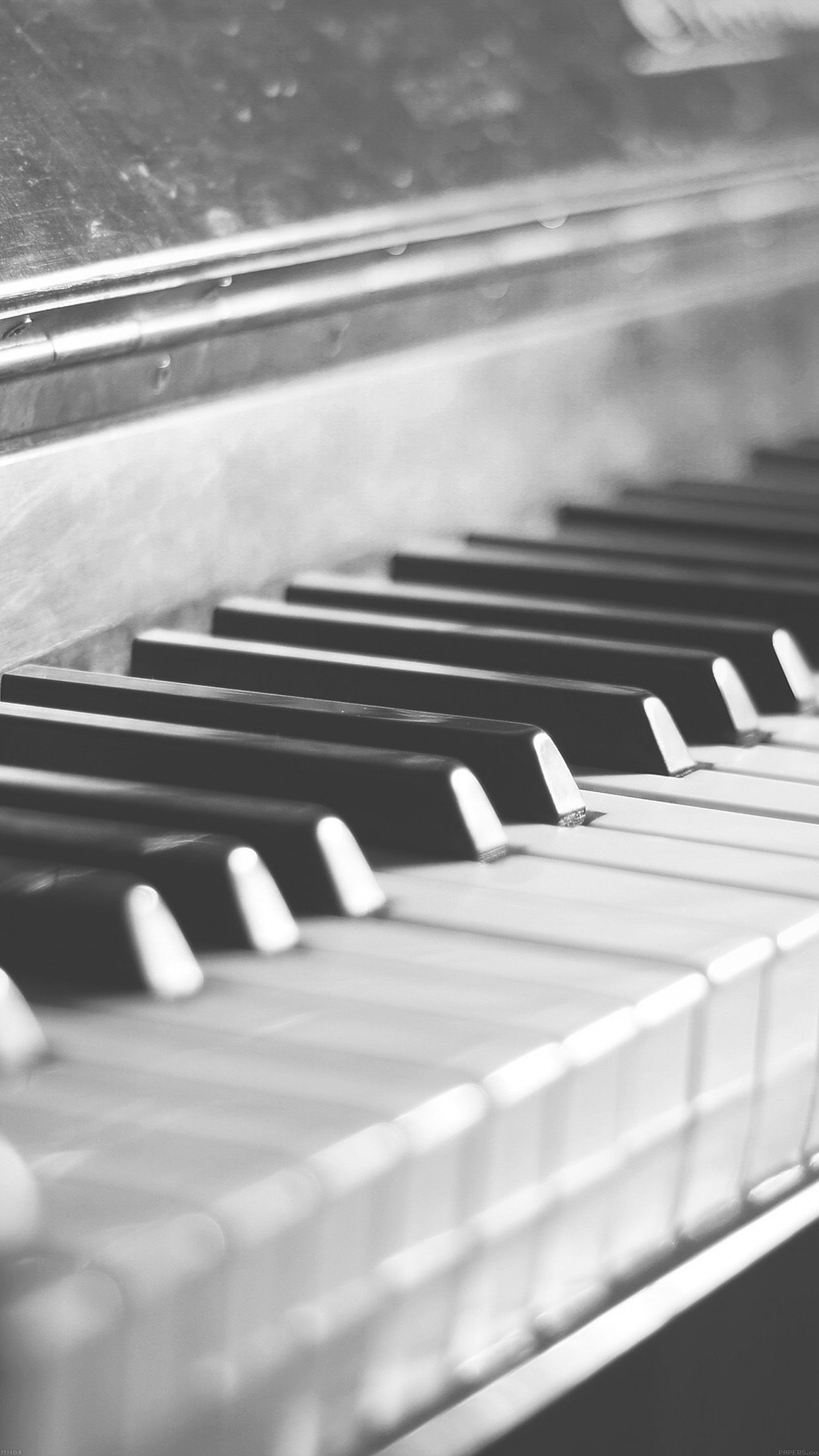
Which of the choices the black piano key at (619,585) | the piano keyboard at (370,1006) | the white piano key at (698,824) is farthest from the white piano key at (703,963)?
the black piano key at (619,585)

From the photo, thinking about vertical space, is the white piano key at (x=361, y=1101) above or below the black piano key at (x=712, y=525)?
below

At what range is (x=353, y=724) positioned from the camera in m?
1.01

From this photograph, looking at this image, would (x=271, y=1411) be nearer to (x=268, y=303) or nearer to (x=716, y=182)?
(x=268, y=303)

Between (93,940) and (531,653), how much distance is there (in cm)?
53

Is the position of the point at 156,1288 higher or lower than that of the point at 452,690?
lower

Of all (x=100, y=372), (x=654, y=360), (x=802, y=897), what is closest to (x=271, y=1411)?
(x=802, y=897)

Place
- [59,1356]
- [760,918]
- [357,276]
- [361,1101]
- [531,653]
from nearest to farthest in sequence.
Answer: [59,1356] < [361,1101] < [760,918] < [531,653] < [357,276]

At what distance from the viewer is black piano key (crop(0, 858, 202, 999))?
2.35 feet

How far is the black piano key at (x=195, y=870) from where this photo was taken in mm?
771

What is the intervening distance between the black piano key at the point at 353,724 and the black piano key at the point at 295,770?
1.6 inches

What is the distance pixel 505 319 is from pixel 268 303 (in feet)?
1.14

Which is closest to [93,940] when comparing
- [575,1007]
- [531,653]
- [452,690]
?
[575,1007]

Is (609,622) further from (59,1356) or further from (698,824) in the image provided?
(59,1356)

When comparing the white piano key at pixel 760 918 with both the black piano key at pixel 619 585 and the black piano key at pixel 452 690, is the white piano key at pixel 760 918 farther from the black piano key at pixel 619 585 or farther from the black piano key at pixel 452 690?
the black piano key at pixel 619 585
